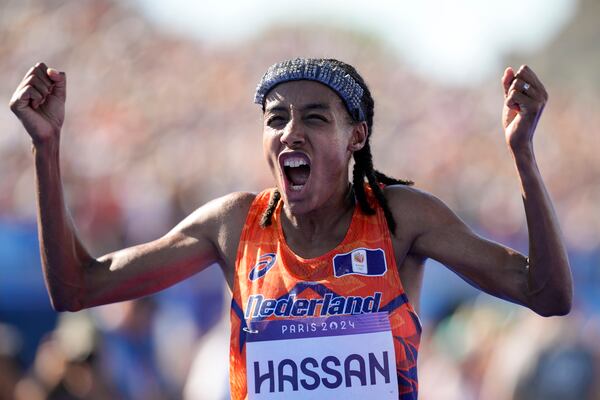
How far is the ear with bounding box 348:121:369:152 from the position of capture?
410cm

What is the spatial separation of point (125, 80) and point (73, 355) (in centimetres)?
1123

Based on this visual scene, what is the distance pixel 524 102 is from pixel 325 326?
3.30 feet

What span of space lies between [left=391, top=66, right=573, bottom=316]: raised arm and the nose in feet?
2.18

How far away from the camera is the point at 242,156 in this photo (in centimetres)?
1595

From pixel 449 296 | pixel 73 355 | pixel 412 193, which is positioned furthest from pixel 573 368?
pixel 412 193

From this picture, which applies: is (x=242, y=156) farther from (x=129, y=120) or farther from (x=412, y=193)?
(x=412, y=193)

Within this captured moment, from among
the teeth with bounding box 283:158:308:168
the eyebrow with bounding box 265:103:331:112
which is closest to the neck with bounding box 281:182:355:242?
the teeth with bounding box 283:158:308:168

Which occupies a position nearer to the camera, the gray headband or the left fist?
the left fist

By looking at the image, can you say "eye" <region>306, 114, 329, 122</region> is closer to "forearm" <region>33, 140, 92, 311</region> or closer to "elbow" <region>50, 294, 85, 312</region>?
"forearm" <region>33, 140, 92, 311</region>

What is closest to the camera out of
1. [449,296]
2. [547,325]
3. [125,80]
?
[547,325]

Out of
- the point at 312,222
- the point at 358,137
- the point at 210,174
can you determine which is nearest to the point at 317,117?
the point at 358,137

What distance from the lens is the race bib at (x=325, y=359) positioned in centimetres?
373

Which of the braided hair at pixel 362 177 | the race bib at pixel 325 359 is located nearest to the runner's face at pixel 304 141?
the braided hair at pixel 362 177

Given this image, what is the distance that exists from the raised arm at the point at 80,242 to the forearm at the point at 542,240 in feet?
3.56
